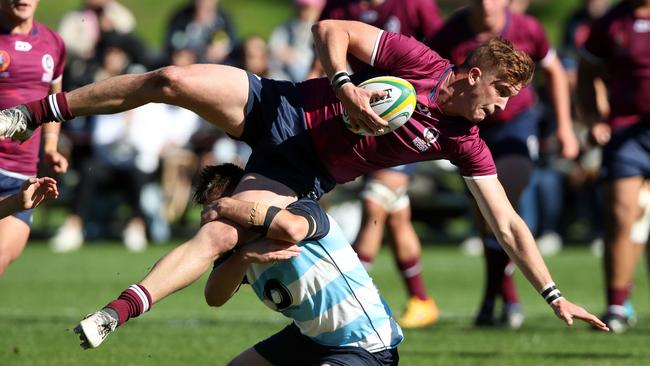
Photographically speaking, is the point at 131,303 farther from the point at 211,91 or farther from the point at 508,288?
the point at 508,288

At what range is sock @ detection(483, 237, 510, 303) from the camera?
10.0m

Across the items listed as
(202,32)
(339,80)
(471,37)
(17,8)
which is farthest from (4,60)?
(202,32)

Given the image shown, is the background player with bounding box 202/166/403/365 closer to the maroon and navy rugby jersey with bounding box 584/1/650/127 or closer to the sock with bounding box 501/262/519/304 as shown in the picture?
the sock with bounding box 501/262/519/304

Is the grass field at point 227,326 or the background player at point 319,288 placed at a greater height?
the background player at point 319,288

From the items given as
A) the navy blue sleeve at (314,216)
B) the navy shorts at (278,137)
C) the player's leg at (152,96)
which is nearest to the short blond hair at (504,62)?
the navy shorts at (278,137)

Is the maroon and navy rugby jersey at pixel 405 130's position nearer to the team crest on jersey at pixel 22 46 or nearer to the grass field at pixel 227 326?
the grass field at pixel 227 326

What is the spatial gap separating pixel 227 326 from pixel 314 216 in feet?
12.7

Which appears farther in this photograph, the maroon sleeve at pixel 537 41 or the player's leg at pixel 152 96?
the maroon sleeve at pixel 537 41

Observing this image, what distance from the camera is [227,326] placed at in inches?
387

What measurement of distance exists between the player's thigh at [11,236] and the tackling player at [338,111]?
1378mm

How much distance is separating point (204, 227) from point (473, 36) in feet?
13.8

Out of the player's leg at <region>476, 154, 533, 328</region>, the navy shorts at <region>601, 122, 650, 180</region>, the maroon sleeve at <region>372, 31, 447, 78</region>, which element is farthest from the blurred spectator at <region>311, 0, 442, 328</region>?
the maroon sleeve at <region>372, 31, 447, 78</region>

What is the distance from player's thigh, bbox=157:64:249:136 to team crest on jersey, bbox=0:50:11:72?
1.62m

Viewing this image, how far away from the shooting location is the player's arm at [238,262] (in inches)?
237
